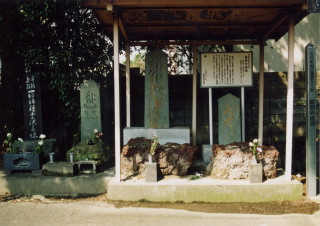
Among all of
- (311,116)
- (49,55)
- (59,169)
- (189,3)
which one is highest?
(189,3)

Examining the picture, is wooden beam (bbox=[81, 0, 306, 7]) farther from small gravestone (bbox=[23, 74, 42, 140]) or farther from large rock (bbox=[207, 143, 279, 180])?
small gravestone (bbox=[23, 74, 42, 140])

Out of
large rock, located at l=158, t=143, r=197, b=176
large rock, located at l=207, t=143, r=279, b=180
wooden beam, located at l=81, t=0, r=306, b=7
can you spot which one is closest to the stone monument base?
large rock, located at l=158, t=143, r=197, b=176

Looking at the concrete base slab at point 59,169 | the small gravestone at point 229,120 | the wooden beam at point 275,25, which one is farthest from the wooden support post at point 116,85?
the wooden beam at point 275,25

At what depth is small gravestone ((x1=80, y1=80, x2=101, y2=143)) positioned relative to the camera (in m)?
7.23

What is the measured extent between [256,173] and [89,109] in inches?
156

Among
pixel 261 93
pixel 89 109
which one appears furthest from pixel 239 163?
pixel 89 109

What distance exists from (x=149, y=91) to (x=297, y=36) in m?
5.84

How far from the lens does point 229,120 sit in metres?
7.20

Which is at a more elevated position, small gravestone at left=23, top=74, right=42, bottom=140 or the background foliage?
the background foliage

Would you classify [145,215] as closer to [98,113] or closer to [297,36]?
[98,113]

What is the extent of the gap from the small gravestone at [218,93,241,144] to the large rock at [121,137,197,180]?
1.30m

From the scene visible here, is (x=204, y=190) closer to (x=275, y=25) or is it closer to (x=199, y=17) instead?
(x=199, y=17)

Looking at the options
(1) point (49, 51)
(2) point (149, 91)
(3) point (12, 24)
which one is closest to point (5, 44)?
(3) point (12, 24)

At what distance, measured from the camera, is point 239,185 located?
18.2ft
